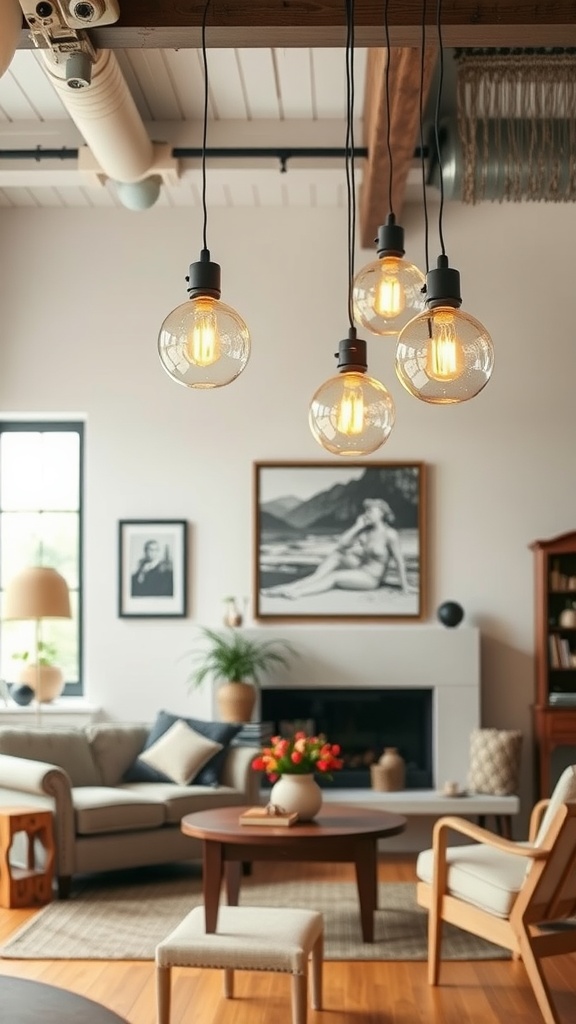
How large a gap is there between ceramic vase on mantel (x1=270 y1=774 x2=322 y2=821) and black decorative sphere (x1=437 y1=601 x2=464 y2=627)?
7.30ft

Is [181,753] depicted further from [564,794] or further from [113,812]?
[564,794]

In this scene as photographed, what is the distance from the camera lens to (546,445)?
26.2ft

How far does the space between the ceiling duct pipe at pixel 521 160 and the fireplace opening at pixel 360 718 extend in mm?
3188

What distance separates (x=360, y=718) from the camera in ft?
26.0

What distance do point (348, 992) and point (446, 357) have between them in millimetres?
3151

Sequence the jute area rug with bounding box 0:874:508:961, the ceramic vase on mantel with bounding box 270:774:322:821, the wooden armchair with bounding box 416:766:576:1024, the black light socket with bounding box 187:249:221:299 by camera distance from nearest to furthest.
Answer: the black light socket with bounding box 187:249:221:299 < the wooden armchair with bounding box 416:766:576:1024 < the jute area rug with bounding box 0:874:508:961 < the ceramic vase on mantel with bounding box 270:774:322:821

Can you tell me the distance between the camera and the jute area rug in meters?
5.23

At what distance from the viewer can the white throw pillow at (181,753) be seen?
7.02 metres

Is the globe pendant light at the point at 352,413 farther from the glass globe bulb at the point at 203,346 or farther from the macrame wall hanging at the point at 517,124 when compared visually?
the macrame wall hanging at the point at 517,124

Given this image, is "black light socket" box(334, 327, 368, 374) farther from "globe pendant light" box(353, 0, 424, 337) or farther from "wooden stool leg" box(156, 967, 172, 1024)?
"wooden stool leg" box(156, 967, 172, 1024)

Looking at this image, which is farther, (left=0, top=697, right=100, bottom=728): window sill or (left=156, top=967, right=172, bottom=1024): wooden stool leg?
(left=0, top=697, right=100, bottom=728): window sill

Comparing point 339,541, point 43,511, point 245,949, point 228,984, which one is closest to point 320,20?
point 245,949

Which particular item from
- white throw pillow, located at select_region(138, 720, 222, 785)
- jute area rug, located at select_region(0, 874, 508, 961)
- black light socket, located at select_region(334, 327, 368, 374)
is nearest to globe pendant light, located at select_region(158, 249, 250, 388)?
black light socket, located at select_region(334, 327, 368, 374)

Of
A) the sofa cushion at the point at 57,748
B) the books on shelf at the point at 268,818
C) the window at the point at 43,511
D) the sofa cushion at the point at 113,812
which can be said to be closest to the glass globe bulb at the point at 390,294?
the books on shelf at the point at 268,818
